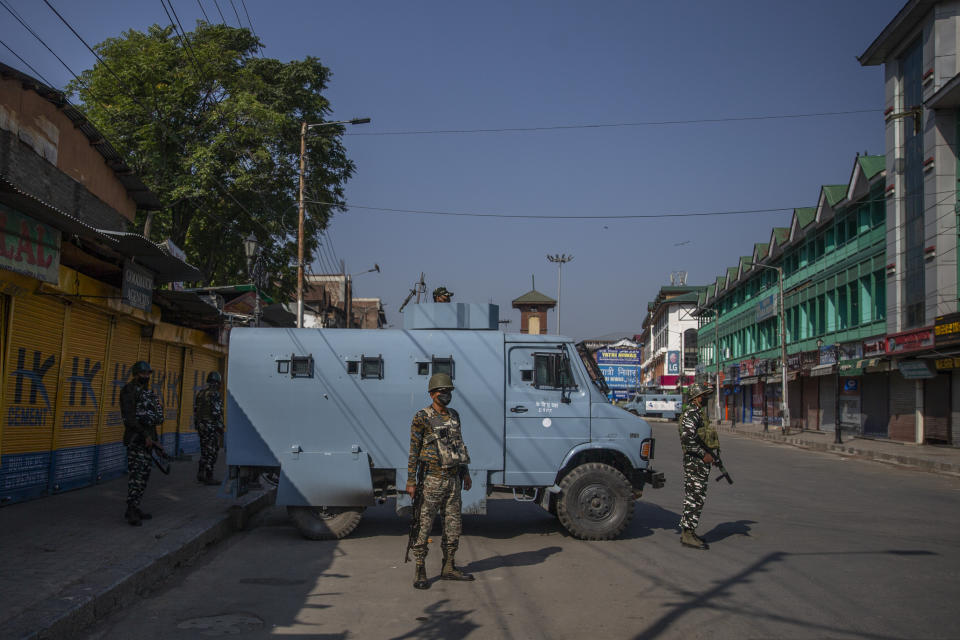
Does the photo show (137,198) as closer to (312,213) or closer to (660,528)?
(312,213)

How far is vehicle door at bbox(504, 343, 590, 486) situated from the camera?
9.16 meters

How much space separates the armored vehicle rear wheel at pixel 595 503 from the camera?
29.4ft

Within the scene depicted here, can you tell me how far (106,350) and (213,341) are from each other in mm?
6090

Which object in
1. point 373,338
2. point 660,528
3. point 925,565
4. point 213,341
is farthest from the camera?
point 213,341

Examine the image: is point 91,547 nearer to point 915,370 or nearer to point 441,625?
point 441,625

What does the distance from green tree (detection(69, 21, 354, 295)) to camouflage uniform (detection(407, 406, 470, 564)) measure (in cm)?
1655

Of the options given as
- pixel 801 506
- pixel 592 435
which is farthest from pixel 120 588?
pixel 801 506

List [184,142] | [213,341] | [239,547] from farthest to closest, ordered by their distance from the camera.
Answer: [184,142]
[213,341]
[239,547]

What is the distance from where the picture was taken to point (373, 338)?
941cm

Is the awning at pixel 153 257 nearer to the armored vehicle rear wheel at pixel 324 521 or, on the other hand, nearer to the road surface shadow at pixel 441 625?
the armored vehicle rear wheel at pixel 324 521

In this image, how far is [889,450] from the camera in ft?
83.7

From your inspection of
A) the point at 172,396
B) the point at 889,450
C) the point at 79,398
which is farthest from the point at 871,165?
the point at 79,398

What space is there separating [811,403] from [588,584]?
37945mm

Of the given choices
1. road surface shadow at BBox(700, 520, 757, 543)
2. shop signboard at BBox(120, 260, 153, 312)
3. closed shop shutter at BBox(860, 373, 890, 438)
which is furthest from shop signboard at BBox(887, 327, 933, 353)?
shop signboard at BBox(120, 260, 153, 312)
